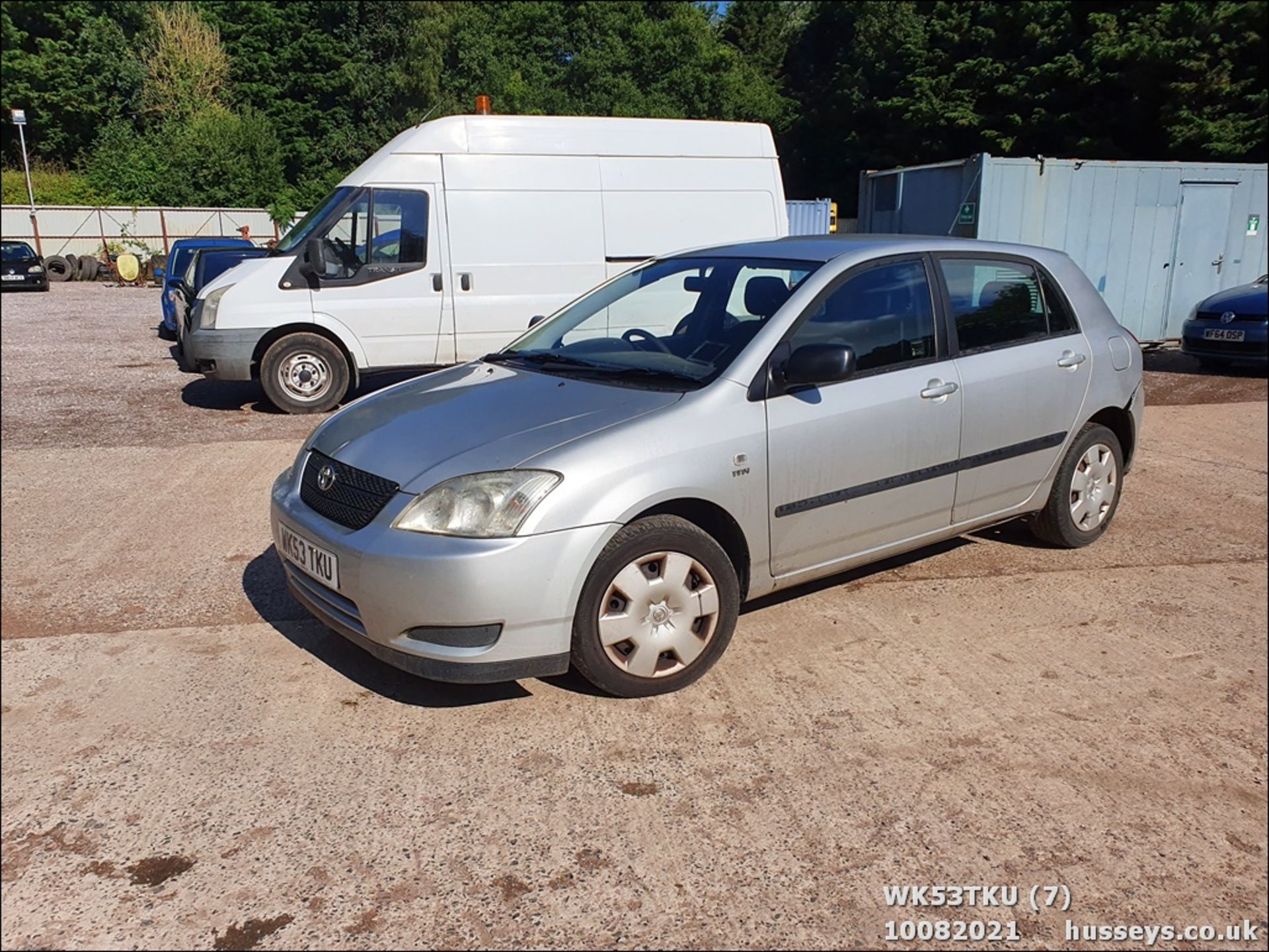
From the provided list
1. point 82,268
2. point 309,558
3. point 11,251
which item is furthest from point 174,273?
point 11,251

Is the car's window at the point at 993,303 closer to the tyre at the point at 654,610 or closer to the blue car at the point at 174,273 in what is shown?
the tyre at the point at 654,610

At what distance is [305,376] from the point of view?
30.1ft

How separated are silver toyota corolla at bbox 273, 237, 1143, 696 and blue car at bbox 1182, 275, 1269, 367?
1.80 feet

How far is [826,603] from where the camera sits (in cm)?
448

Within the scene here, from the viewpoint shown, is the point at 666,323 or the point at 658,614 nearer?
Result: the point at 658,614

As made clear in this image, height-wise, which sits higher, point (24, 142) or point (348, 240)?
point (24, 142)

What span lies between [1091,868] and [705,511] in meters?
1.71

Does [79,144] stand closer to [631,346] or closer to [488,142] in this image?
[631,346]

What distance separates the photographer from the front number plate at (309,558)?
3.42 metres

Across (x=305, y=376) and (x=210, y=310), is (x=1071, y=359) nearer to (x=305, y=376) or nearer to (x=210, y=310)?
(x=305, y=376)

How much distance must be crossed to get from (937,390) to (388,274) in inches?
243

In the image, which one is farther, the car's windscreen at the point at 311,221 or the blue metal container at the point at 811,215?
the blue metal container at the point at 811,215

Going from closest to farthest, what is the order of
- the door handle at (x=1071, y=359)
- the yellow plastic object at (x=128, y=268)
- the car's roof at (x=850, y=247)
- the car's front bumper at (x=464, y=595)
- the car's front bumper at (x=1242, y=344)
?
the car's front bumper at (x=1242, y=344), the car's front bumper at (x=464, y=595), the car's roof at (x=850, y=247), the door handle at (x=1071, y=359), the yellow plastic object at (x=128, y=268)

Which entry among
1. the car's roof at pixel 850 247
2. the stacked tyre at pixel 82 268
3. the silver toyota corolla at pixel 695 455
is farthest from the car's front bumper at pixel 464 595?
the stacked tyre at pixel 82 268
